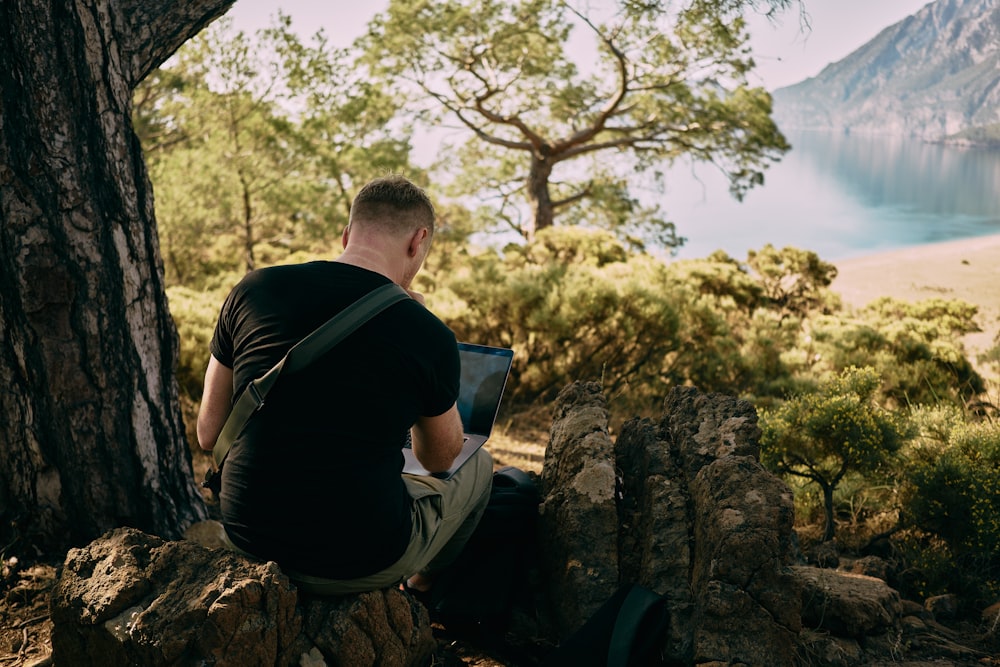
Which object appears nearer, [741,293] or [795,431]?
[795,431]

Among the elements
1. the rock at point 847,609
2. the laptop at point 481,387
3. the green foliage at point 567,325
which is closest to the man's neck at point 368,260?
the laptop at point 481,387

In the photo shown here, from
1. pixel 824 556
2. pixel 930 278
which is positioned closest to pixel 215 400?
pixel 824 556

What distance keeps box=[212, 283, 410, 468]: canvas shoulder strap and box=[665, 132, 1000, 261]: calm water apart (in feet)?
45.7

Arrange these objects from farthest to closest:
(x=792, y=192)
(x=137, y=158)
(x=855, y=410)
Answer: (x=792, y=192), (x=855, y=410), (x=137, y=158)

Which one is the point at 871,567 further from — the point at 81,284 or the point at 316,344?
the point at 81,284

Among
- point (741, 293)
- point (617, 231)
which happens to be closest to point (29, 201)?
point (741, 293)

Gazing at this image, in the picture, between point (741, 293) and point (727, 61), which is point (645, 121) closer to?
point (727, 61)

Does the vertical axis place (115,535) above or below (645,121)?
below

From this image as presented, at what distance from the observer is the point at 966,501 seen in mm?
3428

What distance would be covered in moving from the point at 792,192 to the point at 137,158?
340ft

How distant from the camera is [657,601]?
235 cm

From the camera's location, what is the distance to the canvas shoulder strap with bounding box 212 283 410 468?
1.94 m

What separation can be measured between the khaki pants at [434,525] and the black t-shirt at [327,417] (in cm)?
7

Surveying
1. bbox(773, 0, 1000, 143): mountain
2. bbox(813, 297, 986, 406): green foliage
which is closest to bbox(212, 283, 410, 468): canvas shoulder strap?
bbox(813, 297, 986, 406): green foliage
